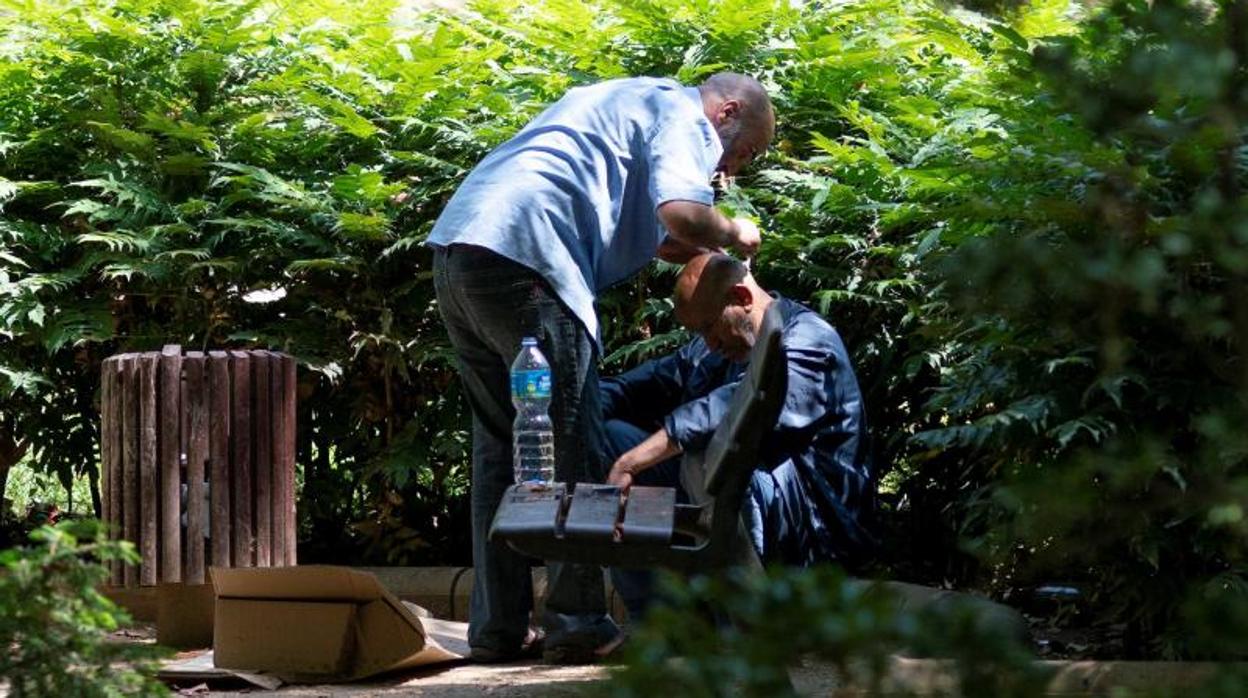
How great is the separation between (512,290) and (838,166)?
1.64 metres

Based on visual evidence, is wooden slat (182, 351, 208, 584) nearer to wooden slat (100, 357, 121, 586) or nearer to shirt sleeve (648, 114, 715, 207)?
wooden slat (100, 357, 121, 586)

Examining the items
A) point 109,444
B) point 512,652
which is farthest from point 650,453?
point 109,444

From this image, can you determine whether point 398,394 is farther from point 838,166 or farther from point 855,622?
point 855,622

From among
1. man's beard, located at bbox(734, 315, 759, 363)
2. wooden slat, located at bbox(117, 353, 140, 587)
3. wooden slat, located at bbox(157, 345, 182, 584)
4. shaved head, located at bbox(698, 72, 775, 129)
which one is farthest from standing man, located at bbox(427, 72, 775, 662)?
wooden slat, located at bbox(117, 353, 140, 587)

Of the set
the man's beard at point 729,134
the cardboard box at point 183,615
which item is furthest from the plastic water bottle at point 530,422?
the cardboard box at point 183,615

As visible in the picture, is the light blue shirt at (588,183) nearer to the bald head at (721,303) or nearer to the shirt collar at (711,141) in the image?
the shirt collar at (711,141)

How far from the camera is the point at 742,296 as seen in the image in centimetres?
520

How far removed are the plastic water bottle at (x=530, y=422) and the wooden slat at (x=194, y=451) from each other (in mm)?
1060

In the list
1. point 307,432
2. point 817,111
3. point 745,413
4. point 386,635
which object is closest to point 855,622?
point 745,413

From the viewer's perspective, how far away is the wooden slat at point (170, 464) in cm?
545

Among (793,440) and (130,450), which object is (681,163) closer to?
(793,440)

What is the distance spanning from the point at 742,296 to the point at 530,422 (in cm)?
74

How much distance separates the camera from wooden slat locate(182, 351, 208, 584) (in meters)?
5.46

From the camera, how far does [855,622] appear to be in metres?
1.35
